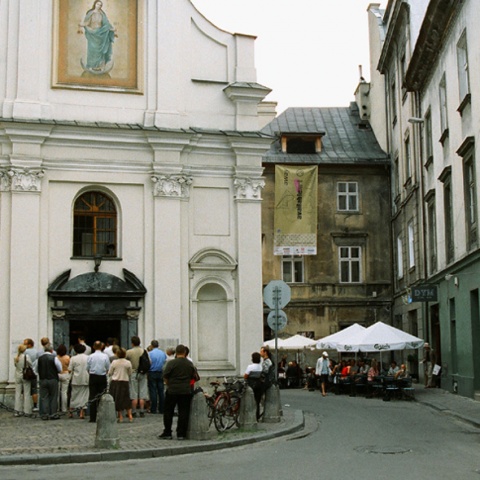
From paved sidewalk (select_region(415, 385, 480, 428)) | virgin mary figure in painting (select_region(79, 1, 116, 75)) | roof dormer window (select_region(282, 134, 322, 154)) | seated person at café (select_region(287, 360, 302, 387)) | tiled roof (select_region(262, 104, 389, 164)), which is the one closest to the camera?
paved sidewalk (select_region(415, 385, 480, 428))

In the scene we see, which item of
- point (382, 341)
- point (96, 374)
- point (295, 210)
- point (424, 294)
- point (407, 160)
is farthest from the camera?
point (295, 210)

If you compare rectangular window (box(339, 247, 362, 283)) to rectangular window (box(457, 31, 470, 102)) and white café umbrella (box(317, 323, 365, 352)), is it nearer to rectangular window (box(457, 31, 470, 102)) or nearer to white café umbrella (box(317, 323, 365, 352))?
white café umbrella (box(317, 323, 365, 352))

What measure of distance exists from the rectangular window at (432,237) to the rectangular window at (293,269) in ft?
34.9

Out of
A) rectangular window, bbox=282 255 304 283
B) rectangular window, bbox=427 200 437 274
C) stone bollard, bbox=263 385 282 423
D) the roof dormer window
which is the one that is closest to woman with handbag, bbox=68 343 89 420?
stone bollard, bbox=263 385 282 423

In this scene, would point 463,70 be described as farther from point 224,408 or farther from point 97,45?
point 224,408

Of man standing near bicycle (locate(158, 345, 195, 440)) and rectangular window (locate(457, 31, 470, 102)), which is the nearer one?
man standing near bicycle (locate(158, 345, 195, 440))

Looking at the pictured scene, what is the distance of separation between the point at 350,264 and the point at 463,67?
18.2 meters

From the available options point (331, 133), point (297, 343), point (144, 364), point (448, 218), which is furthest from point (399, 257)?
point (144, 364)

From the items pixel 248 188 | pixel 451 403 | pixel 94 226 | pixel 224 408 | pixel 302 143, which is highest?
pixel 302 143

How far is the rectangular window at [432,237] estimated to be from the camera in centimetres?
3172

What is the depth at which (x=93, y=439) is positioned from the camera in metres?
15.1

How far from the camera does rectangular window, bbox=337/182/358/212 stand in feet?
143

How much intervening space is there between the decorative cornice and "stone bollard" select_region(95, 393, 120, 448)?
473 inches

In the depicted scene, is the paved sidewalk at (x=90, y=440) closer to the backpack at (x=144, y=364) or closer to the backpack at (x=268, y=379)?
the backpack at (x=268, y=379)
